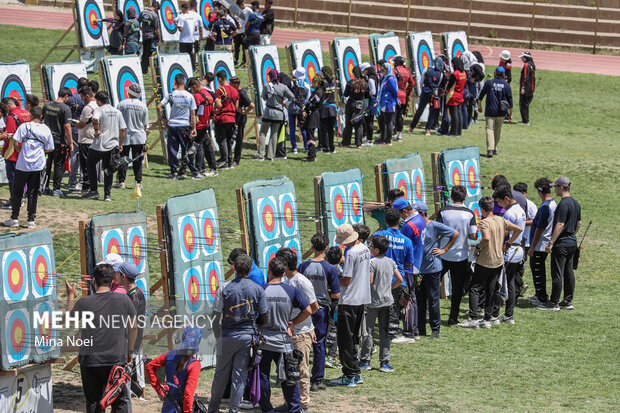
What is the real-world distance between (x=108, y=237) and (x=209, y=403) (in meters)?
2.13

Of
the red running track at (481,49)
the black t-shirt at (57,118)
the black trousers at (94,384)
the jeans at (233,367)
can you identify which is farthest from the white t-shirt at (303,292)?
the red running track at (481,49)

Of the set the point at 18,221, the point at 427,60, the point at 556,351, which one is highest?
the point at 427,60

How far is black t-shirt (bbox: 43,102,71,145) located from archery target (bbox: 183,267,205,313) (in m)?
6.66

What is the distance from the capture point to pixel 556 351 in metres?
12.9

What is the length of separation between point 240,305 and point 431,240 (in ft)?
12.9

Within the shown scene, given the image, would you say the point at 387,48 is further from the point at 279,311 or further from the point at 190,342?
the point at 190,342

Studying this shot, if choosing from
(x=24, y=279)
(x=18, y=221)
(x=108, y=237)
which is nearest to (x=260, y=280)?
(x=108, y=237)

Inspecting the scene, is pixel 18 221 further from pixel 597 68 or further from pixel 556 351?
pixel 597 68

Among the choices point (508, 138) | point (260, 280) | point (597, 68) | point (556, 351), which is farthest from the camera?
point (597, 68)

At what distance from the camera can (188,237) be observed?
38.0ft

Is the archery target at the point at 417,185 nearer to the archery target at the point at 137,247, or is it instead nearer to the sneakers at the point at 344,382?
the sneakers at the point at 344,382

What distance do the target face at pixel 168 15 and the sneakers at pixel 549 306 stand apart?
16743 mm

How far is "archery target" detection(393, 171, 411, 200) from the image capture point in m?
14.8

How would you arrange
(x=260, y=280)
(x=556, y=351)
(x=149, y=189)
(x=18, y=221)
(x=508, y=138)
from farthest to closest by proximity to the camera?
(x=508, y=138)
(x=149, y=189)
(x=18, y=221)
(x=556, y=351)
(x=260, y=280)
